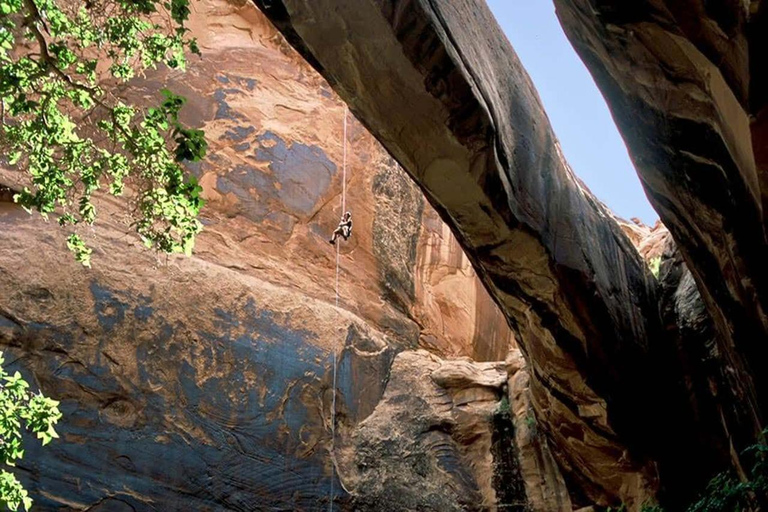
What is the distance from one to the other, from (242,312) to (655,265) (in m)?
4.69

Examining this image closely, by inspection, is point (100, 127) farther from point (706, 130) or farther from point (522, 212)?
point (706, 130)

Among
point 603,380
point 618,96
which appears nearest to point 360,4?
point 618,96

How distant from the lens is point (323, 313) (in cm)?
Answer: 1017

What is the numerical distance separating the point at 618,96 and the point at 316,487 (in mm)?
5596

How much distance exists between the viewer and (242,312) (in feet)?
31.3

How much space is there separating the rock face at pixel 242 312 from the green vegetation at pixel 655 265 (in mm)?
2659

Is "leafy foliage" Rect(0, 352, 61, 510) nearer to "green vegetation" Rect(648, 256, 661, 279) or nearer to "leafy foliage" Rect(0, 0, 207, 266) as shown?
"leafy foliage" Rect(0, 0, 207, 266)

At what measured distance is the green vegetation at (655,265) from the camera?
779 centimetres

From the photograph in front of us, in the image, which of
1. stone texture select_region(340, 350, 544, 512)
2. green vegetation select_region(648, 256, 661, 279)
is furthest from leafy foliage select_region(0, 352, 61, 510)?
green vegetation select_region(648, 256, 661, 279)

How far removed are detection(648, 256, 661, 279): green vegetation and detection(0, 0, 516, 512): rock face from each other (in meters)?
2.66

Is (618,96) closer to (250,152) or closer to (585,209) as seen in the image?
(585,209)

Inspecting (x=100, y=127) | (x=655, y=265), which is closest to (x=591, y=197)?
(x=655, y=265)

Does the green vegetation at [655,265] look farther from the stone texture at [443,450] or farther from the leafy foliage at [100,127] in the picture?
the leafy foliage at [100,127]

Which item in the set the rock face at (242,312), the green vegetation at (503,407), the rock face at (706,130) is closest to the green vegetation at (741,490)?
the rock face at (706,130)
